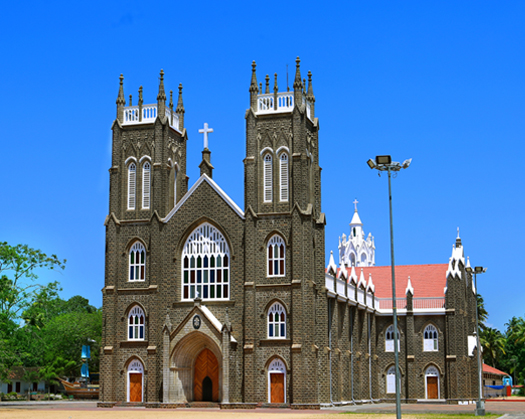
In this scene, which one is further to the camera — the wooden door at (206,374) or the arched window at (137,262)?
the arched window at (137,262)

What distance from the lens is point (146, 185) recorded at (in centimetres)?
5100

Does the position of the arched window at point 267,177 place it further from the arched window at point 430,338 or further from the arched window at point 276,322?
the arched window at point 430,338

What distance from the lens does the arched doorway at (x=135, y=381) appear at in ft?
160

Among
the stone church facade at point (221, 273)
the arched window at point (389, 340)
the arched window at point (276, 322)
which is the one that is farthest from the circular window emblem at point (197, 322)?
the arched window at point (389, 340)

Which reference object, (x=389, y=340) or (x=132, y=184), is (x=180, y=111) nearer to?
(x=132, y=184)

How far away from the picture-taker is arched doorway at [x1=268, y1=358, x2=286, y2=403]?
4616 centimetres

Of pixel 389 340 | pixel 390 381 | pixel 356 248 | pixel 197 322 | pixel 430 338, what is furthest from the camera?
pixel 356 248

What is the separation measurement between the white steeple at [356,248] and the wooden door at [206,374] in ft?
160

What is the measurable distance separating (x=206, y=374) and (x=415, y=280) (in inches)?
1030

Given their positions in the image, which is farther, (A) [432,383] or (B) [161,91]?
(A) [432,383]

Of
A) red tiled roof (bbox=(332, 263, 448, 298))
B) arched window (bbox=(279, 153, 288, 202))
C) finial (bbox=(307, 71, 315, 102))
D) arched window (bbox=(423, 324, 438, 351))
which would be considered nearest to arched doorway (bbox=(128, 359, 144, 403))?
arched window (bbox=(279, 153, 288, 202))

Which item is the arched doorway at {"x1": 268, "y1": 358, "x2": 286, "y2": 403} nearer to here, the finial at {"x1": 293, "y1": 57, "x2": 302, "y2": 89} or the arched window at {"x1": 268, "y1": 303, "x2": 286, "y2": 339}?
the arched window at {"x1": 268, "y1": 303, "x2": 286, "y2": 339}

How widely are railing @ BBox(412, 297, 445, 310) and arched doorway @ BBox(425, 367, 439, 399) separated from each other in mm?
4932

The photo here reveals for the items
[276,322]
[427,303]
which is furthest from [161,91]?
[427,303]
